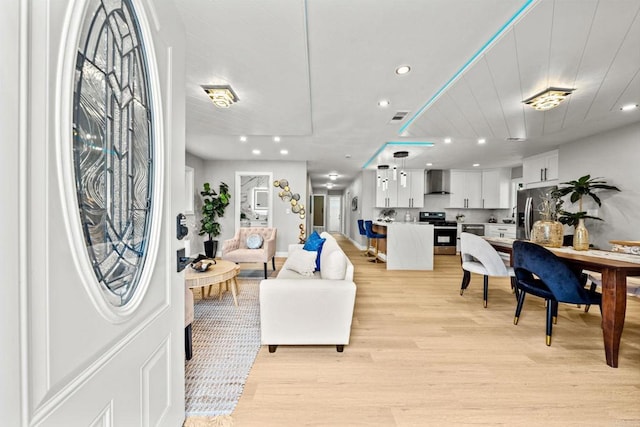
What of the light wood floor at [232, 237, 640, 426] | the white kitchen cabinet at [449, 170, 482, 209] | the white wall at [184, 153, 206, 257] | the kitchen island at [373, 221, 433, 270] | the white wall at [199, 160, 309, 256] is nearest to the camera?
the light wood floor at [232, 237, 640, 426]

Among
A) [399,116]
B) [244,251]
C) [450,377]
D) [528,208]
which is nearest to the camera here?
[450,377]

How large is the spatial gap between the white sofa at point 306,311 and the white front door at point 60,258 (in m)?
1.00

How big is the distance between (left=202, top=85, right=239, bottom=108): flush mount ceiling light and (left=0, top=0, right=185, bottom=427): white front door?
1.71 m

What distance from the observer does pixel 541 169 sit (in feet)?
16.6

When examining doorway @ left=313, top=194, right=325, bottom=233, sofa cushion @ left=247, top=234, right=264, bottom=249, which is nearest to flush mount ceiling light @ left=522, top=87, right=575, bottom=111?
sofa cushion @ left=247, top=234, right=264, bottom=249

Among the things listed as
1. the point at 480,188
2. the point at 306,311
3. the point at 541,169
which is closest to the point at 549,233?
the point at 306,311

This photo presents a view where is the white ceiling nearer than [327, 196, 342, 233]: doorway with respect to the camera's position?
Yes

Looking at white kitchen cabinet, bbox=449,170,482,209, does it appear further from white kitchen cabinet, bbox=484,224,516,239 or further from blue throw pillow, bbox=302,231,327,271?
blue throw pillow, bbox=302,231,327,271

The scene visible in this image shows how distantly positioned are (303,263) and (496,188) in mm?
6684

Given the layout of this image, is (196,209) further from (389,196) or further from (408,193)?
(408,193)

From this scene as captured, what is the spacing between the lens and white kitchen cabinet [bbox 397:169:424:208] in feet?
23.4

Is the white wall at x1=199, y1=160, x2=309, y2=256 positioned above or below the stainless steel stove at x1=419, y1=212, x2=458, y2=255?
above

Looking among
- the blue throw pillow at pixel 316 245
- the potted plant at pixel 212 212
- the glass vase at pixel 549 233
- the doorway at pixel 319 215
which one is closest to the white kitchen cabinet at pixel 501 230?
A: the glass vase at pixel 549 233

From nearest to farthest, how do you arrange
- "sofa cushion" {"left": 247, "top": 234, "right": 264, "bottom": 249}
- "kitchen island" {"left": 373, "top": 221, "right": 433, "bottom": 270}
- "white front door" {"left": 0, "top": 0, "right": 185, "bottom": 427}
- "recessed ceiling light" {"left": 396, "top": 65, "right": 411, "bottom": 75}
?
1. "white front door" {"left": 0, "top": 0, "right": 185, "bottom": 427}
2. "recessed ceiling light" {"left": 396, "top": 65, "right": 411, "bottom": 75}
3. "sofa cushion" {"left": 247, "top": 234, "right": 264, "bottom": 249}
4. "kitchen island" {"left": 373, "top": 221, "right": 433, "bottom": 270}
